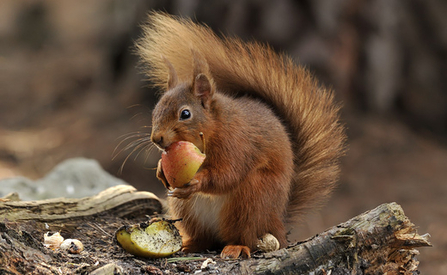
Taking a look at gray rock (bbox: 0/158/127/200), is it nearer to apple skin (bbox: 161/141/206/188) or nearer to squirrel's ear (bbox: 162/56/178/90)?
squirrel's ear (bbox: 162/56/178/90)

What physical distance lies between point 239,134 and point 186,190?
0.32m

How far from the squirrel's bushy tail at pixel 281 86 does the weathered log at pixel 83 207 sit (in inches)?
24.9

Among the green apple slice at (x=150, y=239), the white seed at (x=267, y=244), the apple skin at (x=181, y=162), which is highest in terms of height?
the apple skin at (x=181, y=162)

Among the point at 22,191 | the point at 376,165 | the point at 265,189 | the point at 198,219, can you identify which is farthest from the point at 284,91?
the point at 376,165

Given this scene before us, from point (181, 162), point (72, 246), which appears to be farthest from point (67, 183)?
point (181, 162)

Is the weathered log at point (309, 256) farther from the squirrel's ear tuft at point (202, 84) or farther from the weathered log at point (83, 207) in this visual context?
the squirrel's ear tuft at point (202, 84)

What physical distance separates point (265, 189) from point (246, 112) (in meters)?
0.33

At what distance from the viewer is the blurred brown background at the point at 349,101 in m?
4.24

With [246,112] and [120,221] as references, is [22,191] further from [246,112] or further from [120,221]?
[246,112]

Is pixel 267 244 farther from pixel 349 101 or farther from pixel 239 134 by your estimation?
pixel 349 101

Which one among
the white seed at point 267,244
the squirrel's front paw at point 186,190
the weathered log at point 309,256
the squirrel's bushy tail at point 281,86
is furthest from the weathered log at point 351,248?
the squirrel's bushy tail at point 281,86

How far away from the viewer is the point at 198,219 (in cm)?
200

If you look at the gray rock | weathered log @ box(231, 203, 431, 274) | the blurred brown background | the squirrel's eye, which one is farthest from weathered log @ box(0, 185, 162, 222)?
the blurred brown background

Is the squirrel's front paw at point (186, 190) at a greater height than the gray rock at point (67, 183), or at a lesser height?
greater
